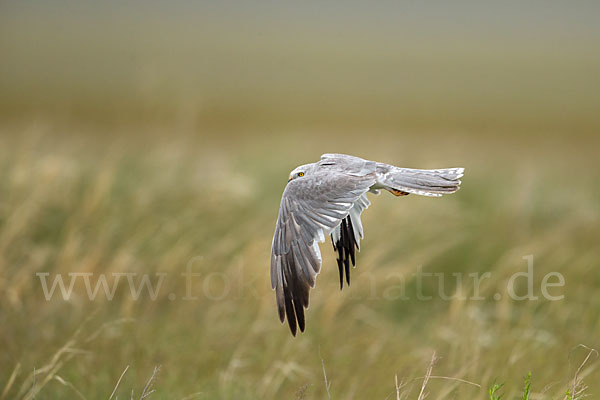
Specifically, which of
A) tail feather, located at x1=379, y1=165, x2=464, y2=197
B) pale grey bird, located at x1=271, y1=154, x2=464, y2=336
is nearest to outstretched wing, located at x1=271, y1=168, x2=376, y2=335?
pale grey bird, located at x1=271, y1=154, x2=464, y2=336

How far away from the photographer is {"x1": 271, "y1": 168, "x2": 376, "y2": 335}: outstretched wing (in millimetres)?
2656

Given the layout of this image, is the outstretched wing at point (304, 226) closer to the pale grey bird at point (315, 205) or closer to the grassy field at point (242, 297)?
the pale grey bird at point (315, 205)

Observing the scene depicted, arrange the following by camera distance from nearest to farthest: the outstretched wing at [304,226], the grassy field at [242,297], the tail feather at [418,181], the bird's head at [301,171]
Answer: the outstretched wing at [304,226], the tail feather at [418,181], the bird's head at [301,171], the grassy field at [242,297]

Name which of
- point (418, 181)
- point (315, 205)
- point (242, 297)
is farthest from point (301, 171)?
point (242, 297)

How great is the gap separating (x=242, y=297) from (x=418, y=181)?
207cm

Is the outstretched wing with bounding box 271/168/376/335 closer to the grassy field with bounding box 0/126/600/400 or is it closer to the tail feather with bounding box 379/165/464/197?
the tail feather with bounding box 379/165/464/197

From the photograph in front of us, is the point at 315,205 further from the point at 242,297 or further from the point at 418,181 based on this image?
the point at 242,297

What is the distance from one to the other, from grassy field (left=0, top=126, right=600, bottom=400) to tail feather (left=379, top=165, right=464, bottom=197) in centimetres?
87

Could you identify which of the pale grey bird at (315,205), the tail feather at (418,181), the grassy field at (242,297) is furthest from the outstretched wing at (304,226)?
the grassy field at (242,297)

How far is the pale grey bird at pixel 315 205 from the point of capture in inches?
105

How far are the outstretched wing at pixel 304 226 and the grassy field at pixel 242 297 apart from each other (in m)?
0.77

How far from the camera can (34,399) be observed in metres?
3.23

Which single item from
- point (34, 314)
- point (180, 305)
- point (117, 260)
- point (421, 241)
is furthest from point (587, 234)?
point (34, 314)

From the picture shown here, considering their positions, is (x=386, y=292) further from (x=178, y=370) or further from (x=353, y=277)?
(x=178, y=370)
